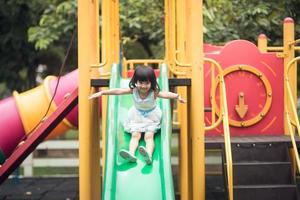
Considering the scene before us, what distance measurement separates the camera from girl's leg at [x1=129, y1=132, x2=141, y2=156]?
4811mm

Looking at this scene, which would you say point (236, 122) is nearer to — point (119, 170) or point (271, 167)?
point (271, 167)

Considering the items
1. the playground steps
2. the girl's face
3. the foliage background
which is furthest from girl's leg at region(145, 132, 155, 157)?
the foliage background

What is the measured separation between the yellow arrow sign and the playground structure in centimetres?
1

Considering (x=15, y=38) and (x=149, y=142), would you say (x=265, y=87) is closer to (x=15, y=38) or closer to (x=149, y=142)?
(x=149, y=142)

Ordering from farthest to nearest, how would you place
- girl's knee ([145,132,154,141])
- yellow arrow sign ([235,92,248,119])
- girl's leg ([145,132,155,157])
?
yellow arrow sign ([235,92,248,119]), girl's knee ([145,132,154,141]), girl's leg ([145,132,155,157])

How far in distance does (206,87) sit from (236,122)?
589 mm

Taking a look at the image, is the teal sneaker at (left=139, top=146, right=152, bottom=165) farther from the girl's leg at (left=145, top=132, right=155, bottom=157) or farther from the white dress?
the white dress

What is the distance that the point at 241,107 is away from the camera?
7035 millimetres

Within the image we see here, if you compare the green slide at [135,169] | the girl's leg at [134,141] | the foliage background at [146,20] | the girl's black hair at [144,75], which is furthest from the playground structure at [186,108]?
the foliage background at [146,20]

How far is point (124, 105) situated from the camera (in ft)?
17.8

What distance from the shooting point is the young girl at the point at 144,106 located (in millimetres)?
4879

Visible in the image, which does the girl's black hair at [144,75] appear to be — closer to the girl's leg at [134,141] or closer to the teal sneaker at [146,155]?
the girl's leg at [134,141]

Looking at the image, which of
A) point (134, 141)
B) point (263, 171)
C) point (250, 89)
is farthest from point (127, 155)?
point (250, 89)

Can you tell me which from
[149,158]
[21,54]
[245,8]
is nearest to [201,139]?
[149,158]
